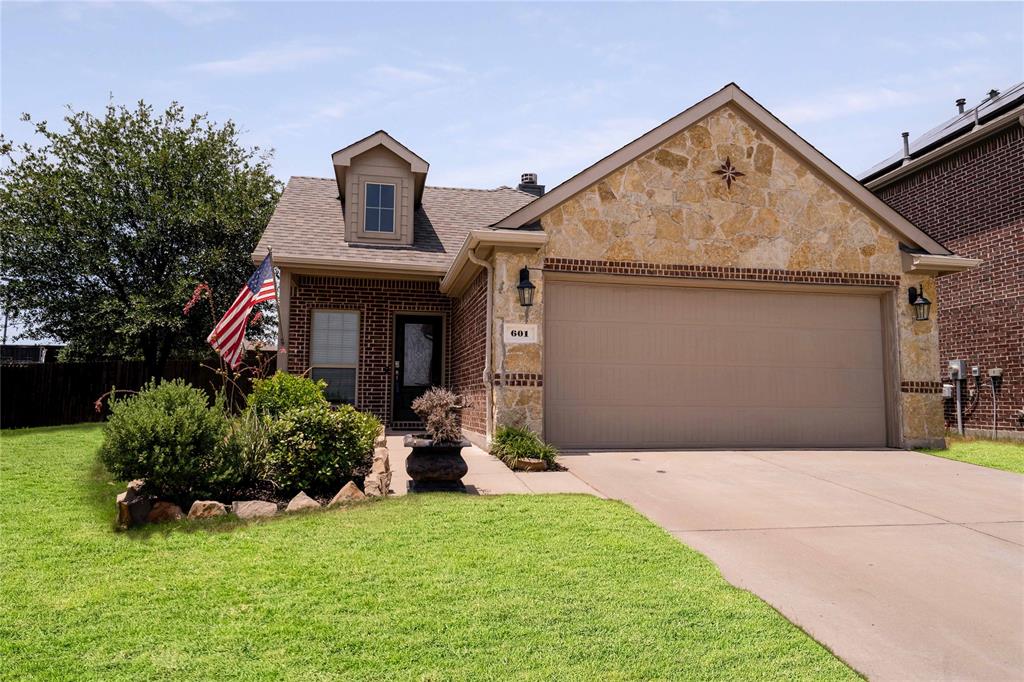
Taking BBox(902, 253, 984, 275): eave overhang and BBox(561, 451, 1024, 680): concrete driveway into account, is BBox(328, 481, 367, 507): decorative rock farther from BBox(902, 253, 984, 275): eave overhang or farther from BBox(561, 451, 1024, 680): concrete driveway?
BBox(902, 253, 984, 275): eave overhang

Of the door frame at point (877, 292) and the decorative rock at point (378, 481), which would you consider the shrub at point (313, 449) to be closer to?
the decorative rock at point (378, 481)

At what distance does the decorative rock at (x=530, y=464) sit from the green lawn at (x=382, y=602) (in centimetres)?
213

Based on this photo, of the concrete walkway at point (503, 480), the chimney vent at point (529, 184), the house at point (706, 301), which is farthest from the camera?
the chimney vent at point (529, 184)

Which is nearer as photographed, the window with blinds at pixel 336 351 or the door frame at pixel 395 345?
the window with blinds at pixel 336 351

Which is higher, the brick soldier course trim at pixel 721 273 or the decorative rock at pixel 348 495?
the brick soldier course trim at pixel 721 273

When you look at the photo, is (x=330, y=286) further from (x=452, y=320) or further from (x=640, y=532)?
(x=640, y=532)

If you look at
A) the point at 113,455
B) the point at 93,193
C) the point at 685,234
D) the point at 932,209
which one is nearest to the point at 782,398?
the point at 685,234

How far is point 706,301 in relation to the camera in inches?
390

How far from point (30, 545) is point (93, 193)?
17.9 meters

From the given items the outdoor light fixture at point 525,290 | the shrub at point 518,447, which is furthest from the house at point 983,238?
the shrub at point 518,447

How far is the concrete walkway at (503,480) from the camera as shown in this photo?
6368 millimetres

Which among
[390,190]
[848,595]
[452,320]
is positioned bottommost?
[848,595]

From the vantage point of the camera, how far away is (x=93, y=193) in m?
18.8

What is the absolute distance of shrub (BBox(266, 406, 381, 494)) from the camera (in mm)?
6105
